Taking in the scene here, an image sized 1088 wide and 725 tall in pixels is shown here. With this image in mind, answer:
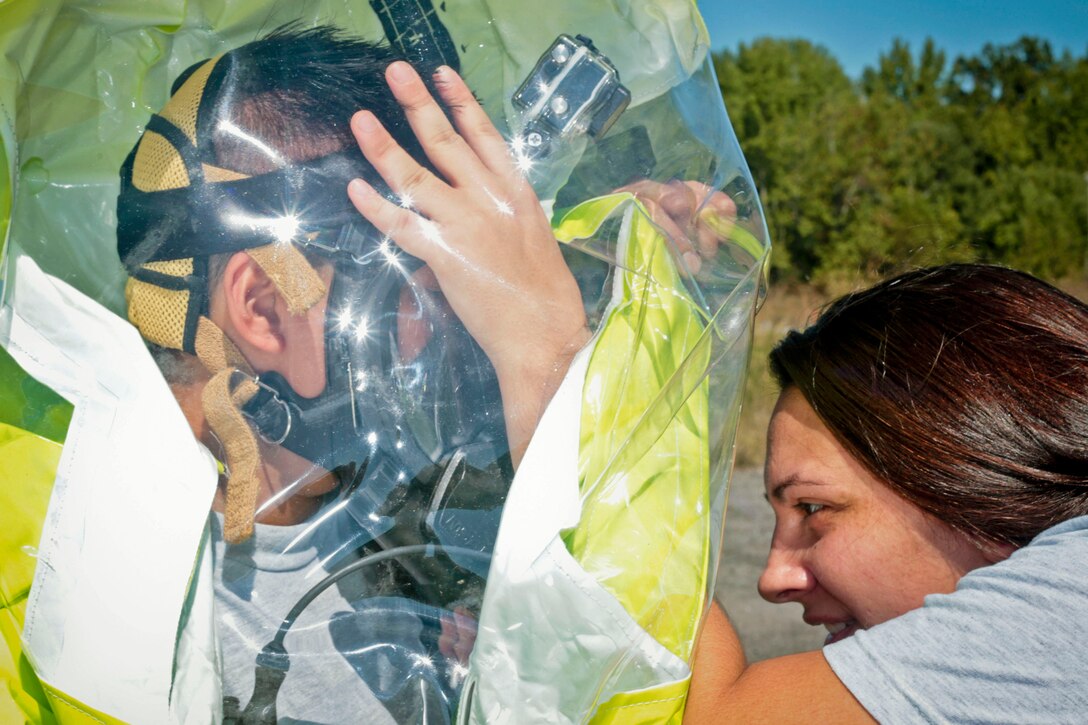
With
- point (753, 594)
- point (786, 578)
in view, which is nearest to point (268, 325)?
point (786, 578)

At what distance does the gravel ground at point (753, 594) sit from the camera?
409cm

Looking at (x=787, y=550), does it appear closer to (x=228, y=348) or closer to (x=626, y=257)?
(x=626, y=257)

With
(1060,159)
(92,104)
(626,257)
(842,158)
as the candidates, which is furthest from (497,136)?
(1060,159)

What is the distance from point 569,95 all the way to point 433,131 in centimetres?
25

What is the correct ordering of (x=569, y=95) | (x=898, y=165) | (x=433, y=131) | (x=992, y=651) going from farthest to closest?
(x=898, y=165)
(x=569, y=95)
(x=433, y=131)
(x=992, y=651)

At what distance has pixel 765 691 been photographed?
131 cm

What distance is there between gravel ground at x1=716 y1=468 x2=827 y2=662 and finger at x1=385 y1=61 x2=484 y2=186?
8.49 feet

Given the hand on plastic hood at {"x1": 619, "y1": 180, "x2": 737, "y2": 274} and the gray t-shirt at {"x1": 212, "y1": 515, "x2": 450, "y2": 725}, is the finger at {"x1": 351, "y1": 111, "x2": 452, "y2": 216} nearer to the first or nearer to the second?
the hand on plastic hood at {"x1": 619, "y1": 180, "x2": 737, "y2": 274}

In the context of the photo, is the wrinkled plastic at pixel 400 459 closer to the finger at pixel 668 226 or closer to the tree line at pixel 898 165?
the finger at pixel 668 226

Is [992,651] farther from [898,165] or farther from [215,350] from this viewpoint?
[898,165]

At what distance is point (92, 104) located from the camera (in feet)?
4.46

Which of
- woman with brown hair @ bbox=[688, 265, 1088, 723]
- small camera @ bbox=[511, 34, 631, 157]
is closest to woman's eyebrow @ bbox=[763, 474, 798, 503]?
woman with brown hair @ bbox=[688, 265, 1088, 723]

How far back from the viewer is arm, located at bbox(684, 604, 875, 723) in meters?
1.24

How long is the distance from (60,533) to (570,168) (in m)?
0.87
